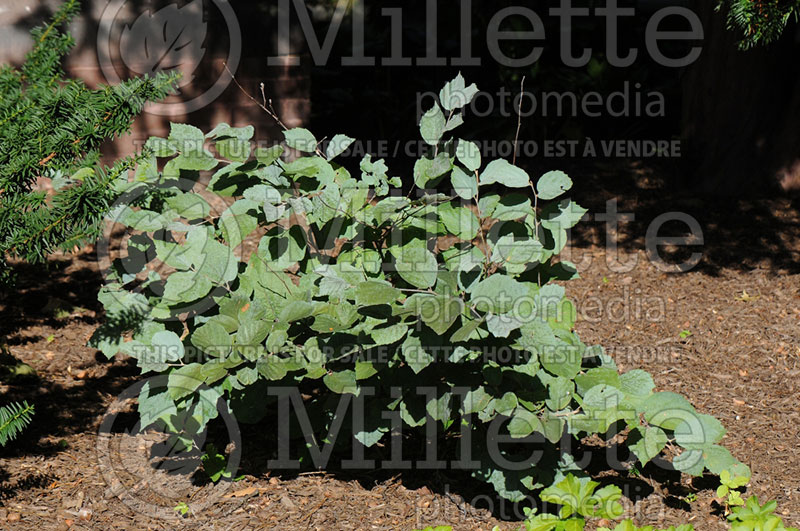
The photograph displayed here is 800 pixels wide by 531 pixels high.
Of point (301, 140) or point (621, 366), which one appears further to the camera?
point (621, 366)

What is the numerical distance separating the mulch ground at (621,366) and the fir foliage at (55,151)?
40.3 inches

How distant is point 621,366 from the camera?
4031 millimetres

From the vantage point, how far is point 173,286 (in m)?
2.82


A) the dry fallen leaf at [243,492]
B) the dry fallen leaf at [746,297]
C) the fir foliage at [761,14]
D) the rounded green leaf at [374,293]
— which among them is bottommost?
the dry fallen leaf at [243,492]

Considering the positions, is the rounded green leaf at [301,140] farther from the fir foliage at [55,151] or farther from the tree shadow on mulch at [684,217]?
the tree shadow on mulch at [684,217]

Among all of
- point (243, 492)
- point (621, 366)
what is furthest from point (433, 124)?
point (621, 366)

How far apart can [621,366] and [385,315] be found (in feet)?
5.99

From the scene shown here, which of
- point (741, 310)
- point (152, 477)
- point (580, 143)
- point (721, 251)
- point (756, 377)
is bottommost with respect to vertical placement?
point (152, 477)

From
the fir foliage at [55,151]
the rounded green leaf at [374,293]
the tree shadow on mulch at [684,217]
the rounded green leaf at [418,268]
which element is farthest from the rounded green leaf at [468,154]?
the tree shadow on mulch at [684,217]

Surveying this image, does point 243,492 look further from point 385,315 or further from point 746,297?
point 746,297

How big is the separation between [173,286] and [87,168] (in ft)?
1.57

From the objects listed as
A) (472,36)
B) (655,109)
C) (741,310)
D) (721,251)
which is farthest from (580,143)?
(741,310)

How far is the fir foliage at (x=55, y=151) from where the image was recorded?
244 centimetres

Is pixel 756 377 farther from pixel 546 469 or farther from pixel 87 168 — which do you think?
pixel 87 168
